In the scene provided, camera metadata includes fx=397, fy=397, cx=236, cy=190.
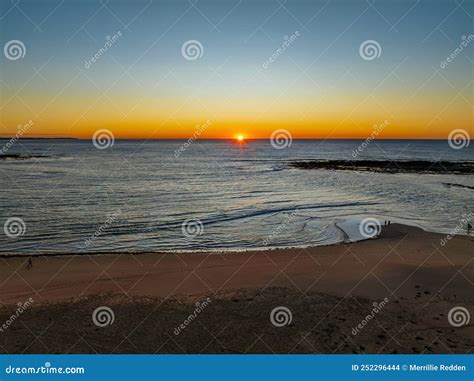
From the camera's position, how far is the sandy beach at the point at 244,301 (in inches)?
Result: 371

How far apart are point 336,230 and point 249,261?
351 inches

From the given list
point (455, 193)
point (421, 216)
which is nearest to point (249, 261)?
point (421, 216)

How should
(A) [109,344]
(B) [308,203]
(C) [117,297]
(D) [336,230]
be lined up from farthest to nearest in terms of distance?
1. (B) [308,203]
2. (D) [336,230]
3. (C) [117,297]
4. (A) [109,344]

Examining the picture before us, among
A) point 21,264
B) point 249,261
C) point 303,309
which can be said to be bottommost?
point 21,264

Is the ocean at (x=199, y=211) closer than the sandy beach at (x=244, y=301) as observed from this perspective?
No

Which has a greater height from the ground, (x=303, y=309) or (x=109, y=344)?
(x=303, y=309)

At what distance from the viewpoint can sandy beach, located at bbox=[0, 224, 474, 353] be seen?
9.41 m

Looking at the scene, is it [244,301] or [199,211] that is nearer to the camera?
[244,301]

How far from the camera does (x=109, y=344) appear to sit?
30.7 feet

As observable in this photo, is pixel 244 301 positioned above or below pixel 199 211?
below

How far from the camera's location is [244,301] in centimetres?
1176

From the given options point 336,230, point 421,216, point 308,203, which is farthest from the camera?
point 308,203

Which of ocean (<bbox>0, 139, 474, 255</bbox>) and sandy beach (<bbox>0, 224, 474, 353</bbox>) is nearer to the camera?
sandy beach (<bbox>0, 224, 474, 353</bbox>)

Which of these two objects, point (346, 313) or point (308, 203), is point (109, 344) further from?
point (308, 203)
